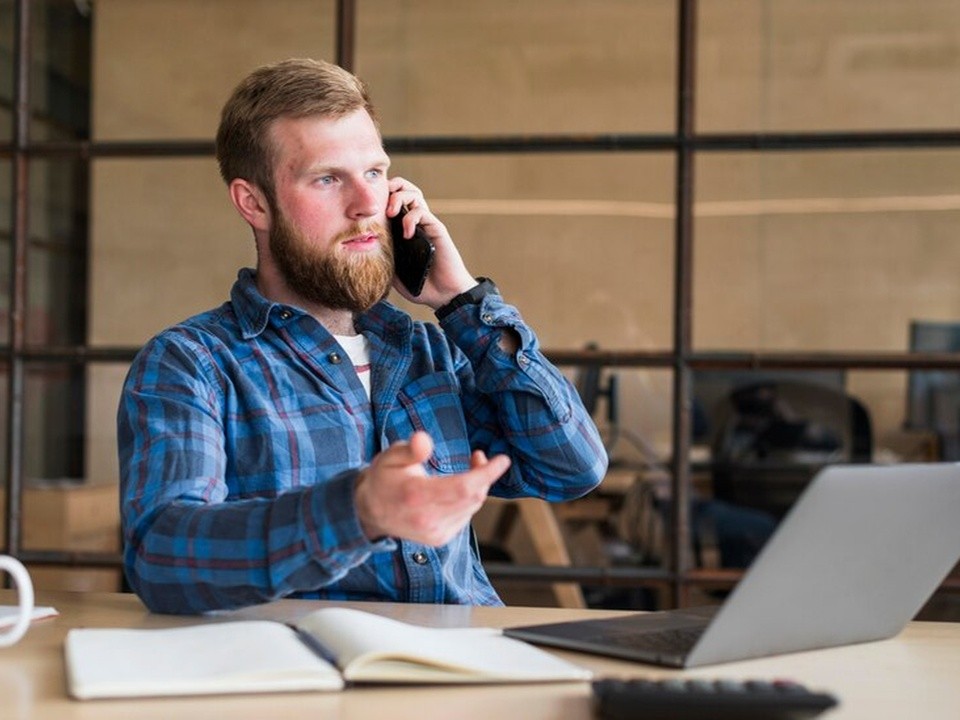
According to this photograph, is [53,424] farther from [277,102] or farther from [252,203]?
[277,102]

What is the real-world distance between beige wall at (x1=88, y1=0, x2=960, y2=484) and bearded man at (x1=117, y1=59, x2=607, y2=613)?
1082 millimetres

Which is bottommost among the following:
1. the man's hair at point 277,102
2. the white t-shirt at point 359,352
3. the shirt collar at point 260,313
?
the white t-shirt at point 359,352

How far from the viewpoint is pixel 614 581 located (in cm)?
307

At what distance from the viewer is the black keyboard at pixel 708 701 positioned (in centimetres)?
101

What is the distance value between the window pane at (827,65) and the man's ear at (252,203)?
1.32 metres

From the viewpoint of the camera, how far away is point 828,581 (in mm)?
1293

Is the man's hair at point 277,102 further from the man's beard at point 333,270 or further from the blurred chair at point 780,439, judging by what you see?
the blurred chair at point 780,439

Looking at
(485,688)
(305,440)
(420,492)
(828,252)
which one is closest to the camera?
(485,688)

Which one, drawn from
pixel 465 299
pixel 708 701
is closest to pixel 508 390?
pixel 465 299

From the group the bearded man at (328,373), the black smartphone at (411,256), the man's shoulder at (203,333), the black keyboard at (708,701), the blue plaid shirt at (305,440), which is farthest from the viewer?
the black smartphone at (411,256)

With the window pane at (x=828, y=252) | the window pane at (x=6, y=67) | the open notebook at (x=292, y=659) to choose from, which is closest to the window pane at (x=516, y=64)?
the window pane at (x=828, y=252)

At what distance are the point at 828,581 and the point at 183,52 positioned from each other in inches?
94.9

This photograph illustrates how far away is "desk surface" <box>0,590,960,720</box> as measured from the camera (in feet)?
3.55

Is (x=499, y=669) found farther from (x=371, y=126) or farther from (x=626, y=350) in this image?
(x=626, y=350)
